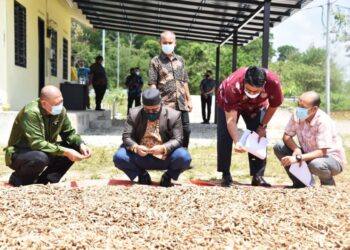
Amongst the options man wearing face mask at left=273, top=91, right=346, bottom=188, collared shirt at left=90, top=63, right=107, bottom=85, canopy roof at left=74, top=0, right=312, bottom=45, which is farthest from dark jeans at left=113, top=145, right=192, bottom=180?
collared shirt at left=90, top=63, right=107, bottom=85

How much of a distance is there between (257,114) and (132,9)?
25.0 feet

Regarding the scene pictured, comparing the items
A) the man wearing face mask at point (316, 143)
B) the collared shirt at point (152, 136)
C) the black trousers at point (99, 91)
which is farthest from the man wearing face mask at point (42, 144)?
the black trousers at point (99, 91)

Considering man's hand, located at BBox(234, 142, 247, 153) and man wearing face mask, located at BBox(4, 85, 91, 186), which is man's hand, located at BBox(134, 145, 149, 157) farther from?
man's hand, located at BBox(234, 142, 247, 153)

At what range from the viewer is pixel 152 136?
16.3ft

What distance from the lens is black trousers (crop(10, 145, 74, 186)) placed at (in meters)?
4.59

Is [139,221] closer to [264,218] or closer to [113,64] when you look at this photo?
[264,218]

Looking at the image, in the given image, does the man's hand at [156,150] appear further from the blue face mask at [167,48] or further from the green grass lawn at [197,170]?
the blue face mask at [167,48]

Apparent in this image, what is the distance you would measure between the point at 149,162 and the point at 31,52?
8.11m

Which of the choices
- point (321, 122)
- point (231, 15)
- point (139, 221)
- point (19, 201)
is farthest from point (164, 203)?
point (231, 15)

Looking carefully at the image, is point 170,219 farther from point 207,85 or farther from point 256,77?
point 207,85

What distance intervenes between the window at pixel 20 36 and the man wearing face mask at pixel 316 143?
294 inches

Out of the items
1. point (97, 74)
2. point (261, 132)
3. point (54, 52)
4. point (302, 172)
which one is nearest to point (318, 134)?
point (302, 172)

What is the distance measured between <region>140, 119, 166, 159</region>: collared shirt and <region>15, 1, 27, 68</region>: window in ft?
21.6

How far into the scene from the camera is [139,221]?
317 centimetres
